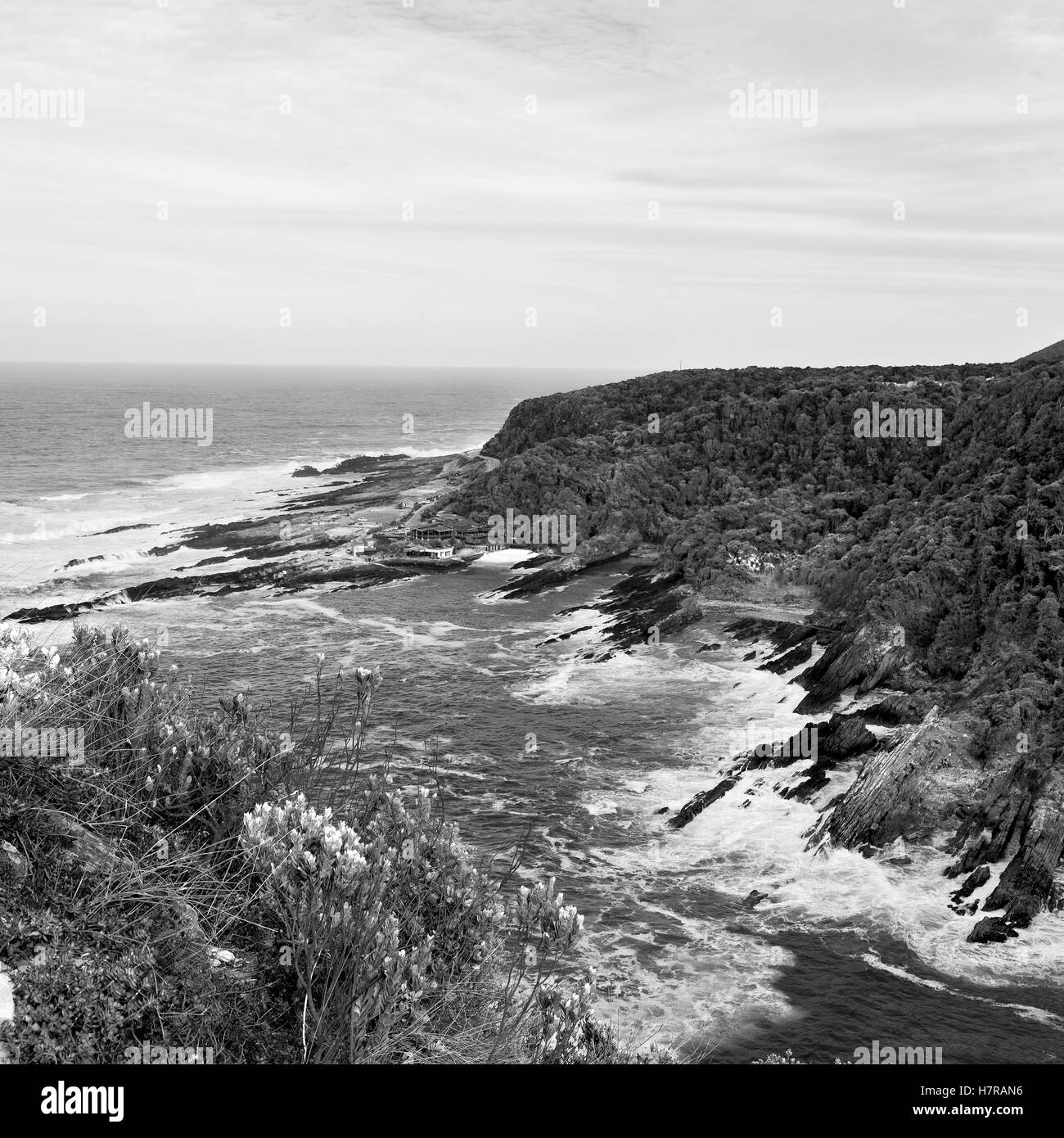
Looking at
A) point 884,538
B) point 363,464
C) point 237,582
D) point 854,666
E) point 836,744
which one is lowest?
point 836,744

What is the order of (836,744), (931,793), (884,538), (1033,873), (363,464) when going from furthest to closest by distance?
(363,464), (884,538), (836,744), (931,793), (1033,873)

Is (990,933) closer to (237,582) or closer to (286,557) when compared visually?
(237,582)

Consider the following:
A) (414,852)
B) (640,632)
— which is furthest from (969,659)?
(414,852)

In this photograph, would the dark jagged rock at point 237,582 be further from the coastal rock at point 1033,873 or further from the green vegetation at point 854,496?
the coastal rock at point 1033,873

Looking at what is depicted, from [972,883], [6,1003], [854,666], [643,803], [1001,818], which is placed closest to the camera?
[6,1003]

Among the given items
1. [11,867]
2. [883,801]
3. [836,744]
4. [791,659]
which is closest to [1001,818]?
[883,801]

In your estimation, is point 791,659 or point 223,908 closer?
point 223,908

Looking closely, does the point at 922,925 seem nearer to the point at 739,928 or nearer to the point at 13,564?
the point at 739,928

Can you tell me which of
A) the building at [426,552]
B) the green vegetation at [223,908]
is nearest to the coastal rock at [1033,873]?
the green vegetation at [223,908]
